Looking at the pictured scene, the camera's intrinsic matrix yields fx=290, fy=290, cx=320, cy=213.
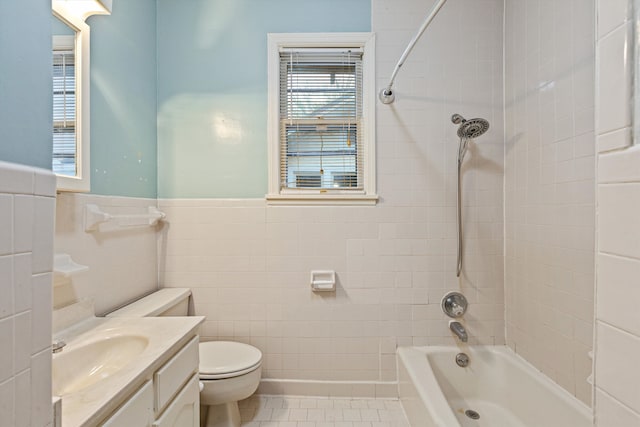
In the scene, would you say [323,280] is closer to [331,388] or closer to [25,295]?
[331,388]

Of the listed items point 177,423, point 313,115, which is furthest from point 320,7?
point 177,423

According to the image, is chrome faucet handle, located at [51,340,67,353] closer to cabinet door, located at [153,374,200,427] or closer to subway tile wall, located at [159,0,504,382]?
cabinet door, located at [153,374,200,427]

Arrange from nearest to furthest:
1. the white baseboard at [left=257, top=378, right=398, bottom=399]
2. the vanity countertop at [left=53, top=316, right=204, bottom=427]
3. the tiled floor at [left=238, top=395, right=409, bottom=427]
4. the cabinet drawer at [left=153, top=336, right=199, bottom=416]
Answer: the vanity countertop at [left=53, top=316, right=204, bottom=427], the cabinet drawer at [left=153, top=336, right=199, bottom=416], the tiled floor at [left=238, top=395, right=409, bottom=427], the white baseboard at [left=257, top=378, right=398, bottom=399]

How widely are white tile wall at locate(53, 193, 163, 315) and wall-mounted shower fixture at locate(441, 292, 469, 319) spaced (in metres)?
1.88

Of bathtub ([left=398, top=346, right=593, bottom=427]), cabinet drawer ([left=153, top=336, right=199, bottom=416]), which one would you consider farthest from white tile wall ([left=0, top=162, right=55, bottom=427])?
bathtub ([left=398, top=346, right=593, bottom=427])

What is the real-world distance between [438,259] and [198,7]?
2.29m

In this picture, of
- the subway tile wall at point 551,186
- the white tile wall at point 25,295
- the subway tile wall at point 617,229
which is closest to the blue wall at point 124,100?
the white tile wall at point 25,295

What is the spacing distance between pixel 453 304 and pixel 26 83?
2.11 m

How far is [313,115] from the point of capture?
196 centimetres

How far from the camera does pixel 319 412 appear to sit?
5.76 ft

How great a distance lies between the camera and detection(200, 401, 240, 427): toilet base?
1.54 metres

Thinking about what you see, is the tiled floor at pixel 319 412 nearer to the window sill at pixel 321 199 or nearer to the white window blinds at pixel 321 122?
the window sill at pixel 321 199

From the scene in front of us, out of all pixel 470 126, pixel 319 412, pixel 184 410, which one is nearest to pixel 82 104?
pixel 184 410

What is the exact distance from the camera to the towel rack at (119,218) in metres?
1.31
